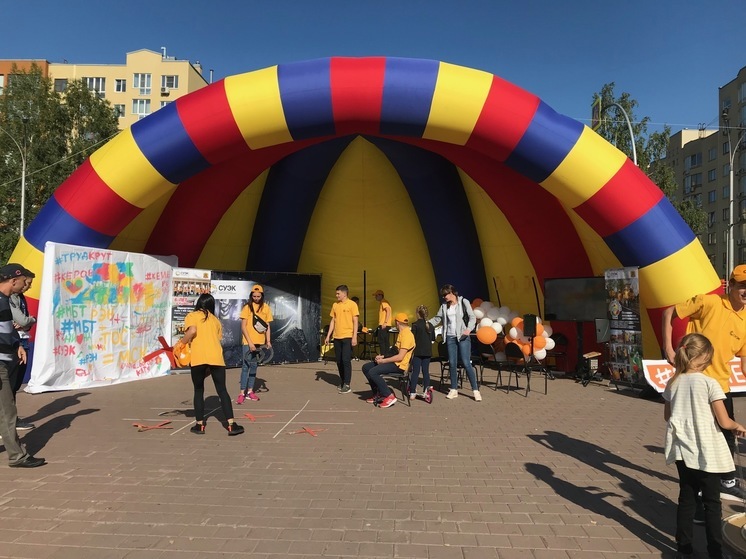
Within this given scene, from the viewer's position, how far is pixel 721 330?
366cm

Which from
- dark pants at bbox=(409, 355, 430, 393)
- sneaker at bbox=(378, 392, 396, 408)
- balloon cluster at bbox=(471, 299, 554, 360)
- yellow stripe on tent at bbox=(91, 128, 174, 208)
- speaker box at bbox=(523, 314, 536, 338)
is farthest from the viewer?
balloon cluster at bbox=(471, 299, 554, 360)

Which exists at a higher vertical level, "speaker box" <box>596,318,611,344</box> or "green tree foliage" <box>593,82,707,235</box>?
"green tree foliage" <box>593,82,707,235</box>

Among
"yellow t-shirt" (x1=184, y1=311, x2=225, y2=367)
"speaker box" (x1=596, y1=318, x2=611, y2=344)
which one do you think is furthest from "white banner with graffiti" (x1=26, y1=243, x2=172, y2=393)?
"speaker box" (x1=596, y1=318, x2=611, y2=344)

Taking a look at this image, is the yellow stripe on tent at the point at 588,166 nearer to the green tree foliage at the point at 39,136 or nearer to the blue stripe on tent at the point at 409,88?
the blue stripe on tent at the point at 409,88

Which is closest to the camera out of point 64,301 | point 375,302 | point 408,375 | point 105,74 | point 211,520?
point 211,520

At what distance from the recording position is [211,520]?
3.27 meters

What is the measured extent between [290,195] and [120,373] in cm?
538

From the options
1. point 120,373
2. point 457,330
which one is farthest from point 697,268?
point 120,373

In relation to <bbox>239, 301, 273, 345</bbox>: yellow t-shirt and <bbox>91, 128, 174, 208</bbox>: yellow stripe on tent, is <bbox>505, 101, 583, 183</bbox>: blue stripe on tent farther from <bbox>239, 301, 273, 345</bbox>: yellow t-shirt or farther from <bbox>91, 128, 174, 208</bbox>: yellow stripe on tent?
<bbox>91, 128, 174, 208</bbox>: yellow stripe on tent

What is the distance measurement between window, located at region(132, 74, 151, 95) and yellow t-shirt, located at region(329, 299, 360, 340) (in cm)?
5108

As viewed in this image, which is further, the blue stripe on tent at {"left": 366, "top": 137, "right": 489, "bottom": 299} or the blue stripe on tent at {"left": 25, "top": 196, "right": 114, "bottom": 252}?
the blue stripe on tent at {"left": 366, "top": 137, "right": 489, "bottom": 299}

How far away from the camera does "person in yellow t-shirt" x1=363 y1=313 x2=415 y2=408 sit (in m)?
6.80

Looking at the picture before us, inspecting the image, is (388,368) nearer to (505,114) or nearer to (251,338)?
(251,338)

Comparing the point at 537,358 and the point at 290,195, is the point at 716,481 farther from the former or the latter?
the point at 290,195
